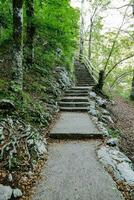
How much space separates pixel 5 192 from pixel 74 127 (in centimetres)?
435

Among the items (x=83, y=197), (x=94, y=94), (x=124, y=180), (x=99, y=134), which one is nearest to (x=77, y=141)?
(x=99, y=134)

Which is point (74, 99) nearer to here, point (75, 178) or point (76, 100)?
point (76, 100)

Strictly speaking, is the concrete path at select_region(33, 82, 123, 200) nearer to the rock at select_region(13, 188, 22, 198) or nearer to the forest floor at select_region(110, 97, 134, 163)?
the rock at select_region(13, 188, 22, 198)

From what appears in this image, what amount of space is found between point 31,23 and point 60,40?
1.35m

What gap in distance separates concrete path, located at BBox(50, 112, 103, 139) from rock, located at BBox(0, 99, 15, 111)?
4.75ft

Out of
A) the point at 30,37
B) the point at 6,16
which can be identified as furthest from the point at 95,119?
the point at 6,16

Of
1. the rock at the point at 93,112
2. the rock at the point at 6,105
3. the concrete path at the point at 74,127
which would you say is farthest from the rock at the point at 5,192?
the rock at the point at 93,112

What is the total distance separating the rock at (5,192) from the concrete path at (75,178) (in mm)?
461

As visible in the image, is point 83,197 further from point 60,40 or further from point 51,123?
point 60,40

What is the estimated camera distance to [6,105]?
7062 millimetres

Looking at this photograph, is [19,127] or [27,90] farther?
[27,90]

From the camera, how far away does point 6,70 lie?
987 cm

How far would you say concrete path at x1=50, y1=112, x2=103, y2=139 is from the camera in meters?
7.73

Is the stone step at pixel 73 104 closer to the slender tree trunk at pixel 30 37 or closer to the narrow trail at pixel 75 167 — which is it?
the narrow trail at pixel 75 167
